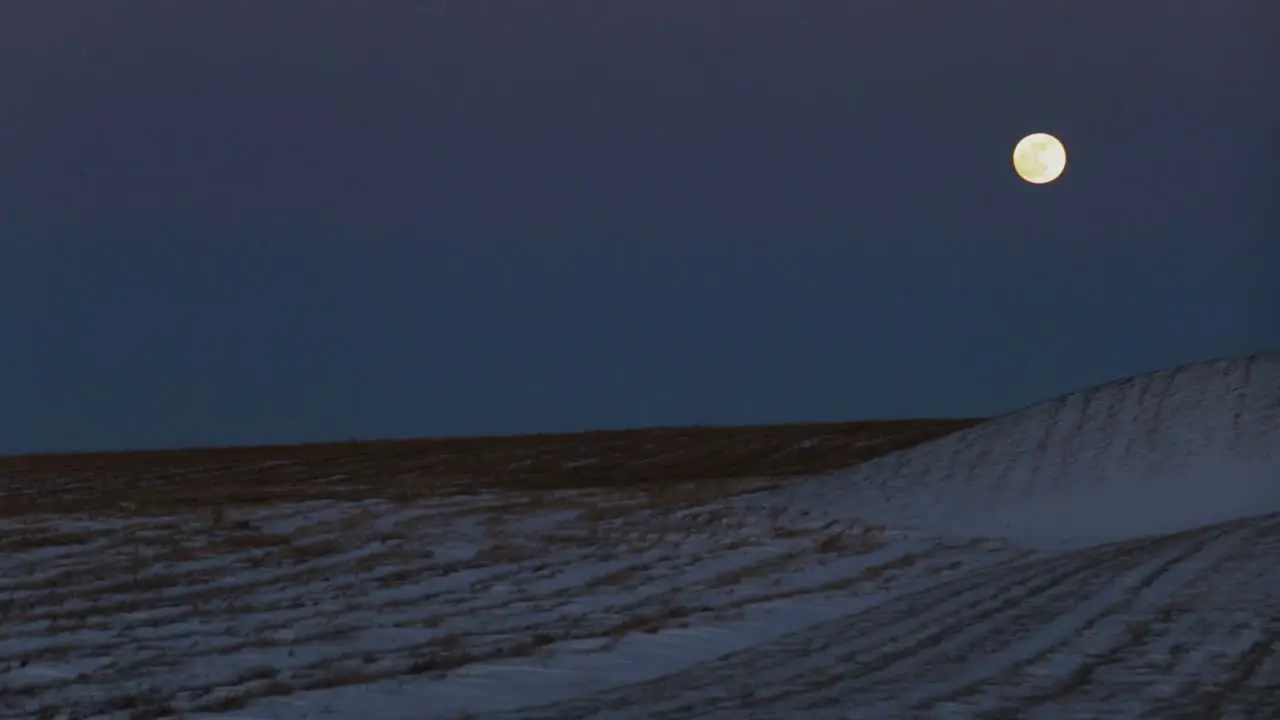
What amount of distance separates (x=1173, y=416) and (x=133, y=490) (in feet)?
45.5

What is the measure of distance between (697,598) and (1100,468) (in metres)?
9.53

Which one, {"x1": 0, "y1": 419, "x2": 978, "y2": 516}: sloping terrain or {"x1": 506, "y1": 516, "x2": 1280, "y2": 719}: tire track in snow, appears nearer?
{"x1": 506, "y1": 516, "x2": 1280, "y2": 719}: tire track in snow

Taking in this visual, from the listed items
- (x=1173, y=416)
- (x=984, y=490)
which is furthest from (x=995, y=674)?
(x=1173, y=416)

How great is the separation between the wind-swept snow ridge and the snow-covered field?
0.06 metres

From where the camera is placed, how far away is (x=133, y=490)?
2003cm

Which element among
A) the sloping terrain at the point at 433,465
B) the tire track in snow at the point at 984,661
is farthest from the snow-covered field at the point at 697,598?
the sloping terrain at the point at 433,465

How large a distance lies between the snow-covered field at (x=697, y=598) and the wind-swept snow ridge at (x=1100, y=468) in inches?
2.3

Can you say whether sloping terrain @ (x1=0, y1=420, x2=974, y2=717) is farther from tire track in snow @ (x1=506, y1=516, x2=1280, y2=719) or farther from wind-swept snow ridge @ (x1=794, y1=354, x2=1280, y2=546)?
wind-swept snow ridge @ (x1=794, y1=354, x2=1280, y2=546)

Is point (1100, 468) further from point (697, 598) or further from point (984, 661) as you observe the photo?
point (984, 661)

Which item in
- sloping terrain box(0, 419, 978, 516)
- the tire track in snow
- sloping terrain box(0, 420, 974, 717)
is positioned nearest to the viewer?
the tire track in snow

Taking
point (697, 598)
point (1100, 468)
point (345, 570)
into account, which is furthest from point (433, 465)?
point (697, 598)

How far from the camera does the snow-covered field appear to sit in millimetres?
7340

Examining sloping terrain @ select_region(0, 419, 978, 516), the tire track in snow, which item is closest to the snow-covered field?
the tire track in snow

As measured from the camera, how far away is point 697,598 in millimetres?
10750
